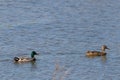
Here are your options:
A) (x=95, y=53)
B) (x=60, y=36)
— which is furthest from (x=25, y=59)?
(x=60, y=36)

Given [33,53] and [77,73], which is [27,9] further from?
[77,73]

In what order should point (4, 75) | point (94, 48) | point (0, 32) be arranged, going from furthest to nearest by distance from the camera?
point (0, 32), point (94, 48), point (4, 75)

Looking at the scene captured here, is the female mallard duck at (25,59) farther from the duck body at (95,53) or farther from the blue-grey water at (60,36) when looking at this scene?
the duck body at (95,53)

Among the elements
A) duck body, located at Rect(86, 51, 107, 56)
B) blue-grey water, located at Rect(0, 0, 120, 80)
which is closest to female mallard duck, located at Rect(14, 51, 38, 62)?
blue-grey water, located at Rect(0, 0, 120, 80)

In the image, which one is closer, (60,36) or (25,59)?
(25,59)

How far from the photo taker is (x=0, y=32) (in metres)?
27.4

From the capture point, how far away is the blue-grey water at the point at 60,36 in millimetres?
21500

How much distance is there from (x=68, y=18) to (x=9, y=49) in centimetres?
675

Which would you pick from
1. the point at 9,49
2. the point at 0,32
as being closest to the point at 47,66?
the point at 9,49

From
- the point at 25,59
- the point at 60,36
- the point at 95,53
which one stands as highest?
the point at 60,36

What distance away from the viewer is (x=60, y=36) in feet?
86.6

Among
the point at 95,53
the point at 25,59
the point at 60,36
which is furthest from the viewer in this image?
the point at 60,36

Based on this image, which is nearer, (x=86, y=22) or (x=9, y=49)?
(x=9, y=49)

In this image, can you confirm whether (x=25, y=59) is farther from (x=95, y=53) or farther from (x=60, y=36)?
(x=60, y=36)
